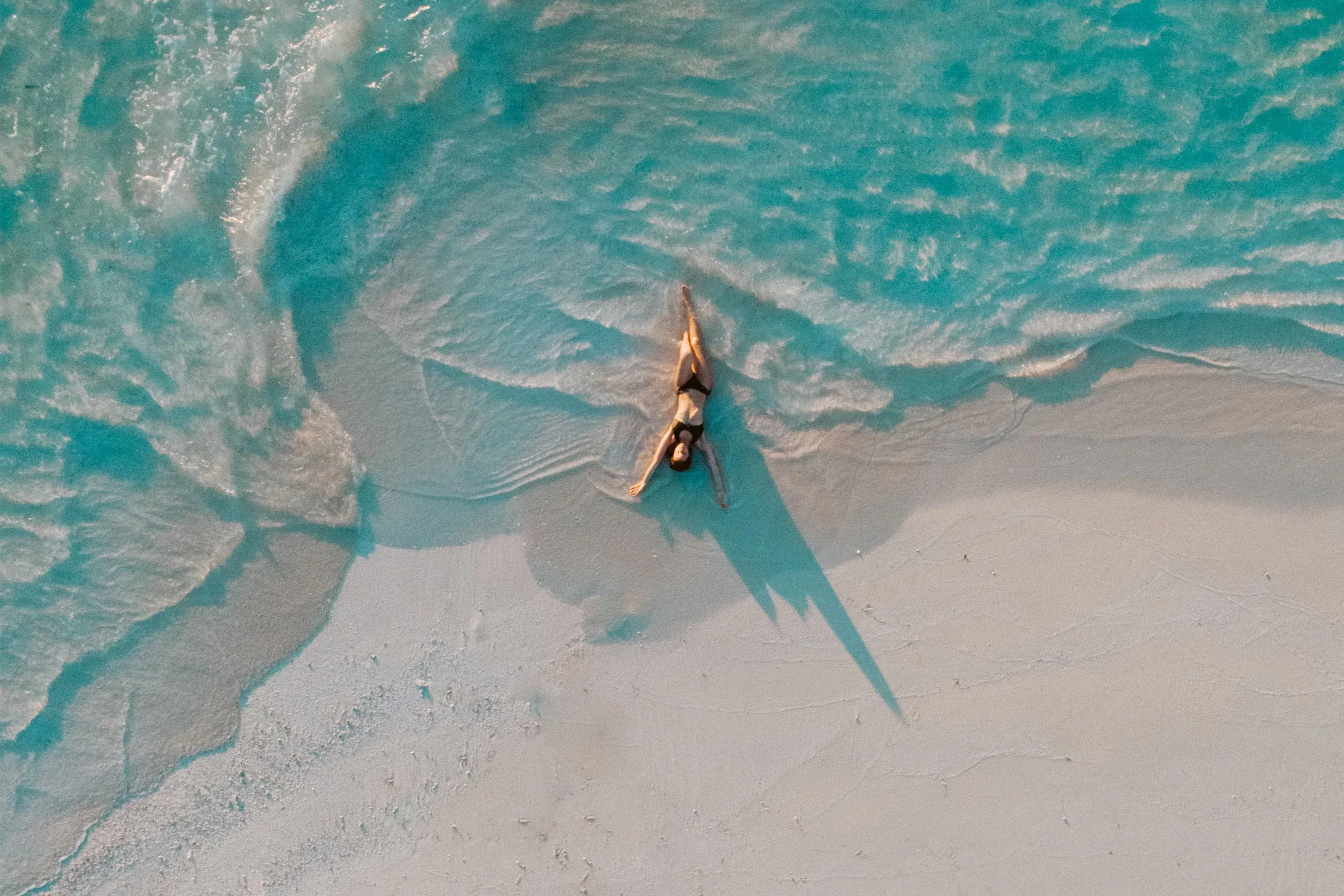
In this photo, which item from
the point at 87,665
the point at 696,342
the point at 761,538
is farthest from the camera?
the point at 87,665

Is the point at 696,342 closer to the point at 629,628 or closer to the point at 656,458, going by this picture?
the point at 656,458

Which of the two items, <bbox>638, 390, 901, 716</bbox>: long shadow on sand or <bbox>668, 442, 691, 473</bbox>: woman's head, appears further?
<bbox>638, 390, 901, 716</bbox>: long shadow on sand

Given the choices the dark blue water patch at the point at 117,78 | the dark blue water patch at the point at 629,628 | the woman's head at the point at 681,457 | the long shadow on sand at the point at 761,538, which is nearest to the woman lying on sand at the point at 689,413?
the woman's head at the point at 681,457

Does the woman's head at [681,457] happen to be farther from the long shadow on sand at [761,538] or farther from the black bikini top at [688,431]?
the long shadow on sand at [761,538]

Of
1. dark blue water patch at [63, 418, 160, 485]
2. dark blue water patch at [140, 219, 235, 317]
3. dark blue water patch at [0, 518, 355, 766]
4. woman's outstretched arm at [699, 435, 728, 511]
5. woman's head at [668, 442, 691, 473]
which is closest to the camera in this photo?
woman's head at [668, 442, 691, 473]

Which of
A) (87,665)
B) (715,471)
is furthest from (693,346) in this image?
(87,665)

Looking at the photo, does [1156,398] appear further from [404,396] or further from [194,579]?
[194,579]

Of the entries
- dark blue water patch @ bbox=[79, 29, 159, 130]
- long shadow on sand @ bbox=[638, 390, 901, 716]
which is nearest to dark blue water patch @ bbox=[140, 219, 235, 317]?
dark blue water patch @ bbox=[79, 29, 159, 130]

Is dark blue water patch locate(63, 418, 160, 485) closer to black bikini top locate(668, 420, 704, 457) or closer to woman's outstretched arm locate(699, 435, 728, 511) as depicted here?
black bikini top locate(668, 420, 704, 457)
